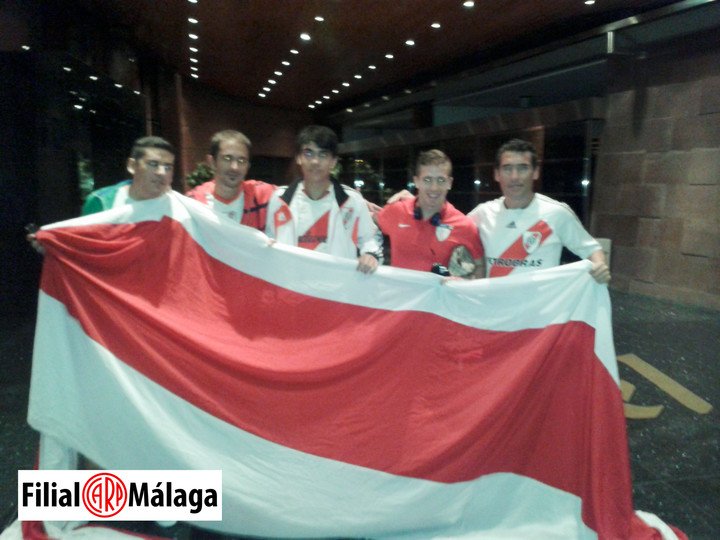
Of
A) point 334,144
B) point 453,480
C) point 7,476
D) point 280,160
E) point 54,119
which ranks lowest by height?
point 7,476

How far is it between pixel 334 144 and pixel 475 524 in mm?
1826

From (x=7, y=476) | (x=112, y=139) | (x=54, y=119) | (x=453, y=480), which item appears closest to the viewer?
(x=453, y=480)

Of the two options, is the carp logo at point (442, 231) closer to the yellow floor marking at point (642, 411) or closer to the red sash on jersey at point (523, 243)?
the red sash on jersey at point (523, 243)

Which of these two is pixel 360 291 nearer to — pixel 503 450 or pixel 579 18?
pixel 503 450

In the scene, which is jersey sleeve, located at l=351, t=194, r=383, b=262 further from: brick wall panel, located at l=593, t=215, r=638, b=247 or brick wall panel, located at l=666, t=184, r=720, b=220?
brick wall panel, located at l=593, t=215, r=638, b=247

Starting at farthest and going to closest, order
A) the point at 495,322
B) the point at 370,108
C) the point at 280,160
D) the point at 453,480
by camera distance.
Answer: the point at 280,160 < the point at 370,108 < the point at 495,322 < the point at 453,480

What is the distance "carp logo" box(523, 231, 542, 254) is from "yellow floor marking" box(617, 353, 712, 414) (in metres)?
2.00

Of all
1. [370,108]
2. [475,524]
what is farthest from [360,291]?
[370,108]

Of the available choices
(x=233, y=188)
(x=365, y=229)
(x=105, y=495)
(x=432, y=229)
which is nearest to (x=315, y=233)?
(x=365, y=229)

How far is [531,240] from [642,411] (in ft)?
5.89

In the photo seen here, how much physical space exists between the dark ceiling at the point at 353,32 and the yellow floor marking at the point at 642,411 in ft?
17.5

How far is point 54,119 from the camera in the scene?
18.3ft

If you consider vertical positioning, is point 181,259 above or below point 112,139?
below

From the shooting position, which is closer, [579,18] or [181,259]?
[181,259]
